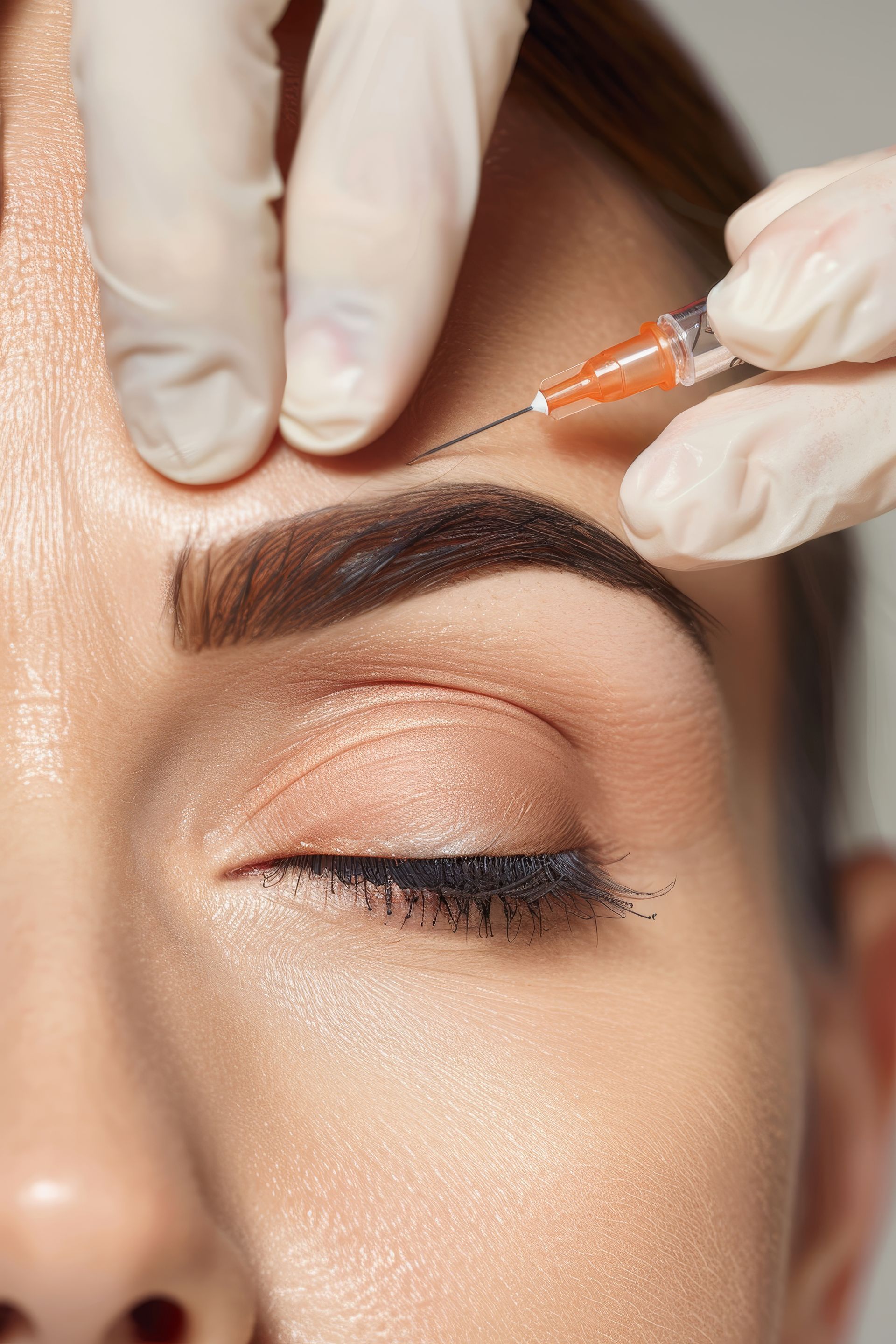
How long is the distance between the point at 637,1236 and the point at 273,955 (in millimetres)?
367

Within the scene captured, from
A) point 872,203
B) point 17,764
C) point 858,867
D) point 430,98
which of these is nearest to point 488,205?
point 430,98

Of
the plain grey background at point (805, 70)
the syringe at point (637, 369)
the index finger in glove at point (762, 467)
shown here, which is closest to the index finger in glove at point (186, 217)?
the syringe at point (637, 369)

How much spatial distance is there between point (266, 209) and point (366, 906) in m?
0.56

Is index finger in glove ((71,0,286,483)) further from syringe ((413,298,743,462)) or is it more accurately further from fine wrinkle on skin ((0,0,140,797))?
syringe ((413,298,743,462))

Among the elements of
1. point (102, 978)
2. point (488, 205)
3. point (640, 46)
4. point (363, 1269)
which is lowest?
point (363, 1269)

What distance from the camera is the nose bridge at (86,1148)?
69 cm

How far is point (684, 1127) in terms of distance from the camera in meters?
0.92

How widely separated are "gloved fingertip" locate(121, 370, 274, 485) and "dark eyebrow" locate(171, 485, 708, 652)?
6 cm

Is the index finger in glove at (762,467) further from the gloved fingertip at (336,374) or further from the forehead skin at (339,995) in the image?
the gloved fingertip at (336,374)

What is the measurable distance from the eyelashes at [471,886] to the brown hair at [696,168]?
33cm

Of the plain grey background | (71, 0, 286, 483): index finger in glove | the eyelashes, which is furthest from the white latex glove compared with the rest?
the plain grey background

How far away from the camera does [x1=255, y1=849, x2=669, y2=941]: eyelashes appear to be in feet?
3.02

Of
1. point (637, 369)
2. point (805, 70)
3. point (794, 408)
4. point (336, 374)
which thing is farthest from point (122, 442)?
point (805, 70)

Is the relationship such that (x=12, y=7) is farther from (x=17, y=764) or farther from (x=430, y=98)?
(x=17, y=764)
